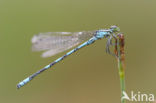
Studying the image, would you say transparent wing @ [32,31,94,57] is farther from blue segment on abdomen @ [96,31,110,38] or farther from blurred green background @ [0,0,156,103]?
blurred green background @ [0,0,156,103]

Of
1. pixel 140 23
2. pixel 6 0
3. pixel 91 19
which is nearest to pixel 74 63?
pixel 91 19

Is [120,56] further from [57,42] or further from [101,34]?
[57,42]

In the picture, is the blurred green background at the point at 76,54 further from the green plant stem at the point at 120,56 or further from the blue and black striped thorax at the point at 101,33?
the green plant stem at the point at 120,56

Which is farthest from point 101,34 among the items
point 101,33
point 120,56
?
point 120,56

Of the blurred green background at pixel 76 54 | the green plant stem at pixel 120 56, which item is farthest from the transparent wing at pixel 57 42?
the blurred green background at pixel 76 54

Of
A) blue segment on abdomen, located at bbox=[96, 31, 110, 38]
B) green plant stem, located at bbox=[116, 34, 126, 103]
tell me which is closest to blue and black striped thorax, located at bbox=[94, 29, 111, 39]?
blue segment on abdomen, located at bbox=[96, 31, 110, 38]
